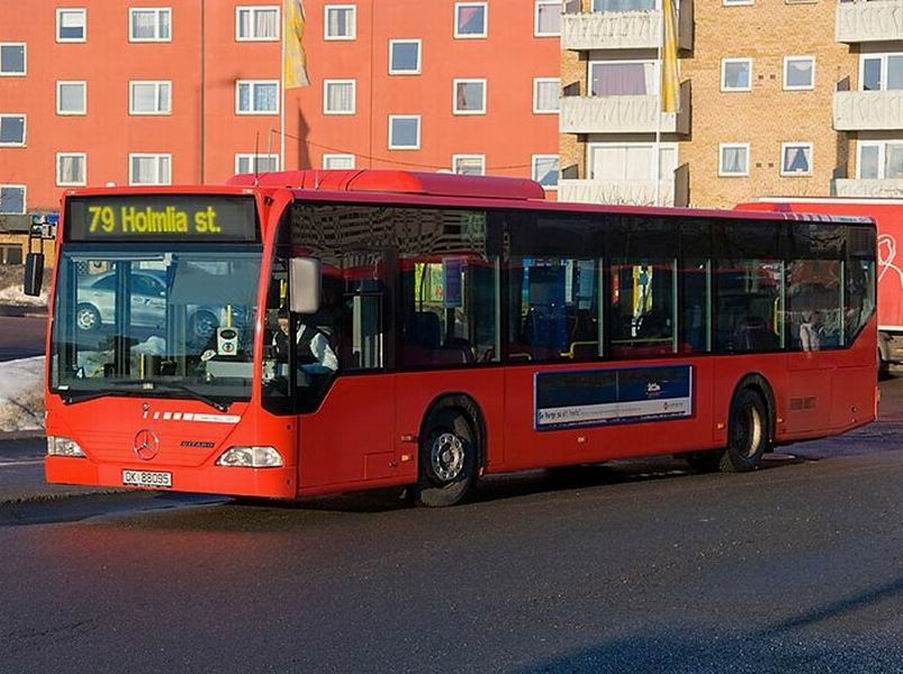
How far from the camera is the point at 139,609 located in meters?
9.85

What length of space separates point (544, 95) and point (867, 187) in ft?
53.0

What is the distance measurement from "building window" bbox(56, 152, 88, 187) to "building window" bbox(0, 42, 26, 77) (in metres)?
3.98

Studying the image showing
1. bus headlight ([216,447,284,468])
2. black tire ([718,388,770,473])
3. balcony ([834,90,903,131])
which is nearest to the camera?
bus headlight ([216,447,284,468])

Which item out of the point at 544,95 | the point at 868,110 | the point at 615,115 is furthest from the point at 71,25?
the point at 868,110

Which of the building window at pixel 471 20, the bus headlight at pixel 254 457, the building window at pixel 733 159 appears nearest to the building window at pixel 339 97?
the building window at pixel 471 20

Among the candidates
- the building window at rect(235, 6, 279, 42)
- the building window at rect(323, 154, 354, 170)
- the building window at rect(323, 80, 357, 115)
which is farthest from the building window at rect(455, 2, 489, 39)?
the building window at rect(235, 6, 279, 42)

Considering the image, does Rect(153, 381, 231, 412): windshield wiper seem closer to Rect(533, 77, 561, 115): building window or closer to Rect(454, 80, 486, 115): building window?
Rect(533, 77, 561, 115): building window

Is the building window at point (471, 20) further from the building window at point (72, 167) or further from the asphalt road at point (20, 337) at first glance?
the asphalt road at point (20, 337)

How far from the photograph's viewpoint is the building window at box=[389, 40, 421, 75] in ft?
227

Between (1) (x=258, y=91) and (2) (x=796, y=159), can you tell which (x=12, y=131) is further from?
(2) (x=796, y=159)

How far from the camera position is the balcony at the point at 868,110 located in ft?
185

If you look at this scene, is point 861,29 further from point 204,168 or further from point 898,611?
point 898,611

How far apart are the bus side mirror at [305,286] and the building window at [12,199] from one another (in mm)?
62990

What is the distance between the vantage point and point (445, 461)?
1520 centimetres
